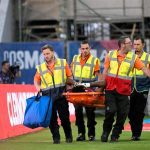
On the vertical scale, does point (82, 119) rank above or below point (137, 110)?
below

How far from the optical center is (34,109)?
13383 mm

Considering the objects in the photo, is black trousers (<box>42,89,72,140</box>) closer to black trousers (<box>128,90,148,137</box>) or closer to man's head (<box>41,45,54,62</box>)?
man's head (<box>41,45,54,62</box>)

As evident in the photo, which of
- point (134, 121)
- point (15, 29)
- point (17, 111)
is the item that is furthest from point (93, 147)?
point (15, 29)

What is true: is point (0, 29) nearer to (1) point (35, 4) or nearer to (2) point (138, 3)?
(1) point (35, 4)

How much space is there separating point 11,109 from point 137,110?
11.6ft

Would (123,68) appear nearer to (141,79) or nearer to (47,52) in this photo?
(141,79)

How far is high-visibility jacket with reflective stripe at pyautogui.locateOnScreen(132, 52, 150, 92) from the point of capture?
14.8m

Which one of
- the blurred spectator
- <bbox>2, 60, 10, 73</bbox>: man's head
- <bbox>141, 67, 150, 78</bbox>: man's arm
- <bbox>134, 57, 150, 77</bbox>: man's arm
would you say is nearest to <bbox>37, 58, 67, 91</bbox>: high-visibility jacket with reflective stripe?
<bbox>134, 57, 150, 77</bbox>: man's arm

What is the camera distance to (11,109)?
1702cm

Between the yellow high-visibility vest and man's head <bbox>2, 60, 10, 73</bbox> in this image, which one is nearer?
the yellow high-visibility vest

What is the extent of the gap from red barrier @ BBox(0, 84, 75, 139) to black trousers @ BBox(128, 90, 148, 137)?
299 centimetres

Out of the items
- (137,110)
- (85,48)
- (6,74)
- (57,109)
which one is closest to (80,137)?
(57,109)

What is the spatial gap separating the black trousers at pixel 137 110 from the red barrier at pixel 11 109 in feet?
9.80

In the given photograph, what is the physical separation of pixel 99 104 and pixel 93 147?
144cm
